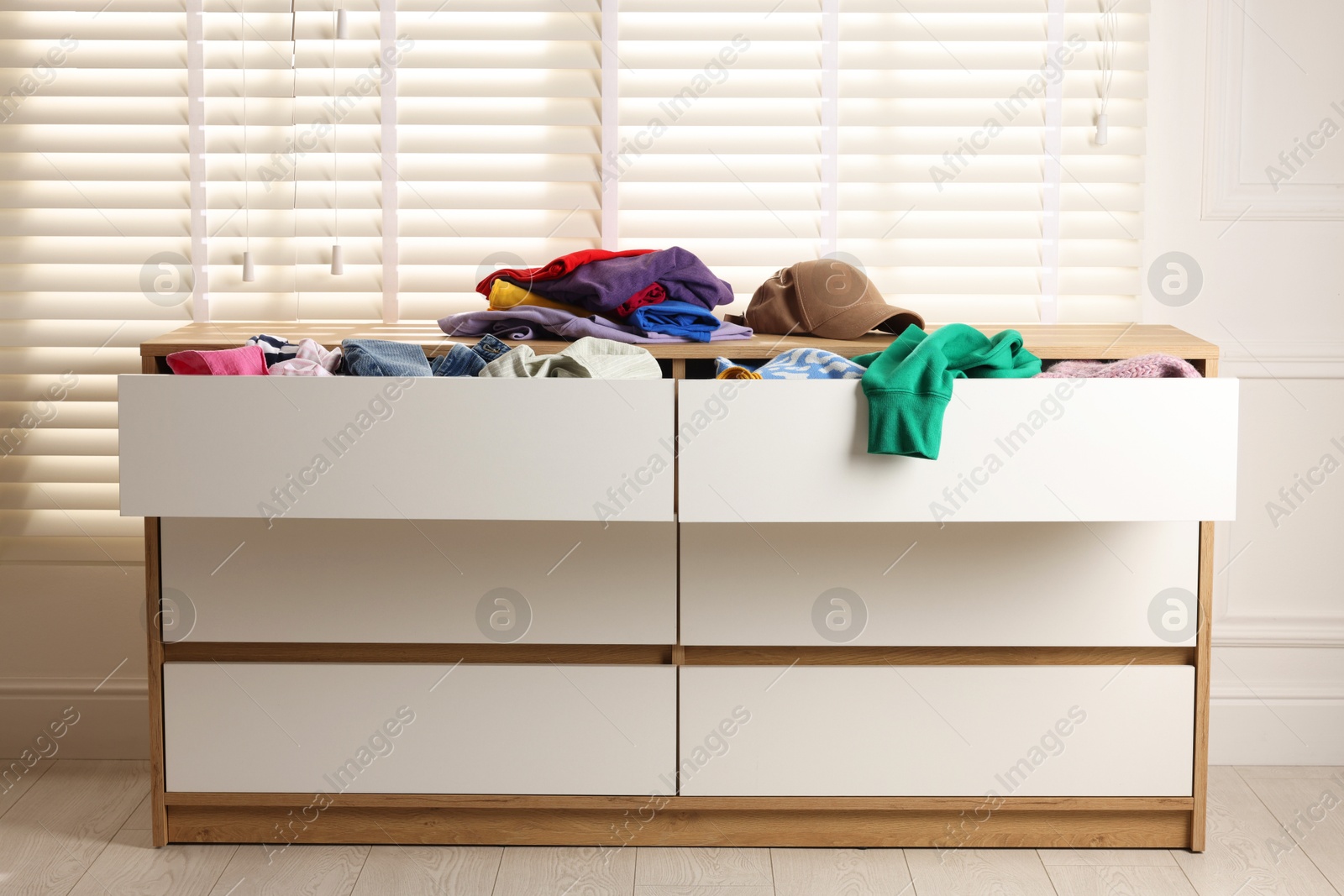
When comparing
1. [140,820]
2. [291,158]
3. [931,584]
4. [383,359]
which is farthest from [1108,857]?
[291,158]

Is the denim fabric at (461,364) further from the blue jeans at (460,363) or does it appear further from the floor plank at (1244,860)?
the floor plank at (1244,860)

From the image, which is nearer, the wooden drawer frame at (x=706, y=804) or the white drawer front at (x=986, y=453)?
the white drawer front at (x=986, y=453)

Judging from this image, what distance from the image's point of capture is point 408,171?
216 cm

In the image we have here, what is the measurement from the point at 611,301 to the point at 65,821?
133 centimetres

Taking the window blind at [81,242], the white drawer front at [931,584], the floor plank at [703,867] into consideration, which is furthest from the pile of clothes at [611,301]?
the floor plank at [703,867]

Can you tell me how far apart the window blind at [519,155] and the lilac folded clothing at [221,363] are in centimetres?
53

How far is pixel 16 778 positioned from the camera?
216cm

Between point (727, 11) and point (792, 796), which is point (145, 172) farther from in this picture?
point (792, 796)

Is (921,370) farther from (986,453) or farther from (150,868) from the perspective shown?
(150,868)

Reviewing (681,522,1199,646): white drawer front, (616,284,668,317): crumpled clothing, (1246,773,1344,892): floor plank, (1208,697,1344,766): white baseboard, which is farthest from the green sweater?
(1208,697,1344,766): white baseboard

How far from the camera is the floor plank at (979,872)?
1758mm

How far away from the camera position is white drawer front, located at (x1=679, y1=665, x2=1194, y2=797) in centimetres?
183

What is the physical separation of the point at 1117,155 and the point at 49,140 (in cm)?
205

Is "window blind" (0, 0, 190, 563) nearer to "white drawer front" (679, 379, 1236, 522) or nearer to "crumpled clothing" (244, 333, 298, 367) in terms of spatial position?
"crumpled clothing" (244, 333, 298, 367)
